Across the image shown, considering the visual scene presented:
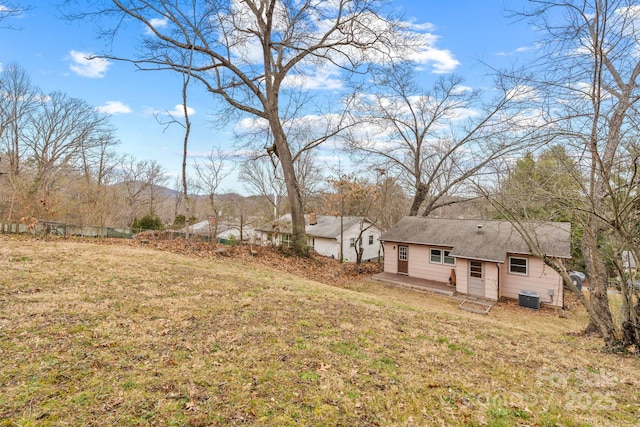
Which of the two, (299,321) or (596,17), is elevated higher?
(596,17)

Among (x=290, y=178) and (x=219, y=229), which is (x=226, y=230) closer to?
(x=219, y=229)

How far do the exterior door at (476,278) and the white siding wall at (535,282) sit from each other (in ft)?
2.97

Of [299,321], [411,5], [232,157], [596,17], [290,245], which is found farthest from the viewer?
[232,157]

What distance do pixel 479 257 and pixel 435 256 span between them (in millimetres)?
2486

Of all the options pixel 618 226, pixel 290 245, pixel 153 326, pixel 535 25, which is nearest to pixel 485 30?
pixel 535 25

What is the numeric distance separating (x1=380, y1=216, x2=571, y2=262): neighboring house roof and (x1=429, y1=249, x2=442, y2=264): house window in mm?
540

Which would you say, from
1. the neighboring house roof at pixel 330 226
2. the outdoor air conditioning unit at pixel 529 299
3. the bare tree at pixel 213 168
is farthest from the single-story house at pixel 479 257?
the bare tree at pixel 213 168

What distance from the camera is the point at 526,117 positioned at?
4.41m

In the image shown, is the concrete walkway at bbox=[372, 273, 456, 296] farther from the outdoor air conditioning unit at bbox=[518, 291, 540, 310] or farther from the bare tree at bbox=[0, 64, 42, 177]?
the bare tree at bbox=[0, 64, 42, 177]

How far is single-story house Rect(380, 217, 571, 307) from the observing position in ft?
40.3

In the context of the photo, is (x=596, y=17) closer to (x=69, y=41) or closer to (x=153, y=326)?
(x=153, y=326)

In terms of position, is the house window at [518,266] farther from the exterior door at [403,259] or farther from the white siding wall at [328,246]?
the white siding wall at [328,246]

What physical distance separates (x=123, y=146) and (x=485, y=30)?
2759 centimetres

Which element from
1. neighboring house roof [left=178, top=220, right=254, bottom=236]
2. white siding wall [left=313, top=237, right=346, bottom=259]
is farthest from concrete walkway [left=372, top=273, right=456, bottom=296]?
neighboring house roof [left=178, top=220, right=254, bottom=236]
